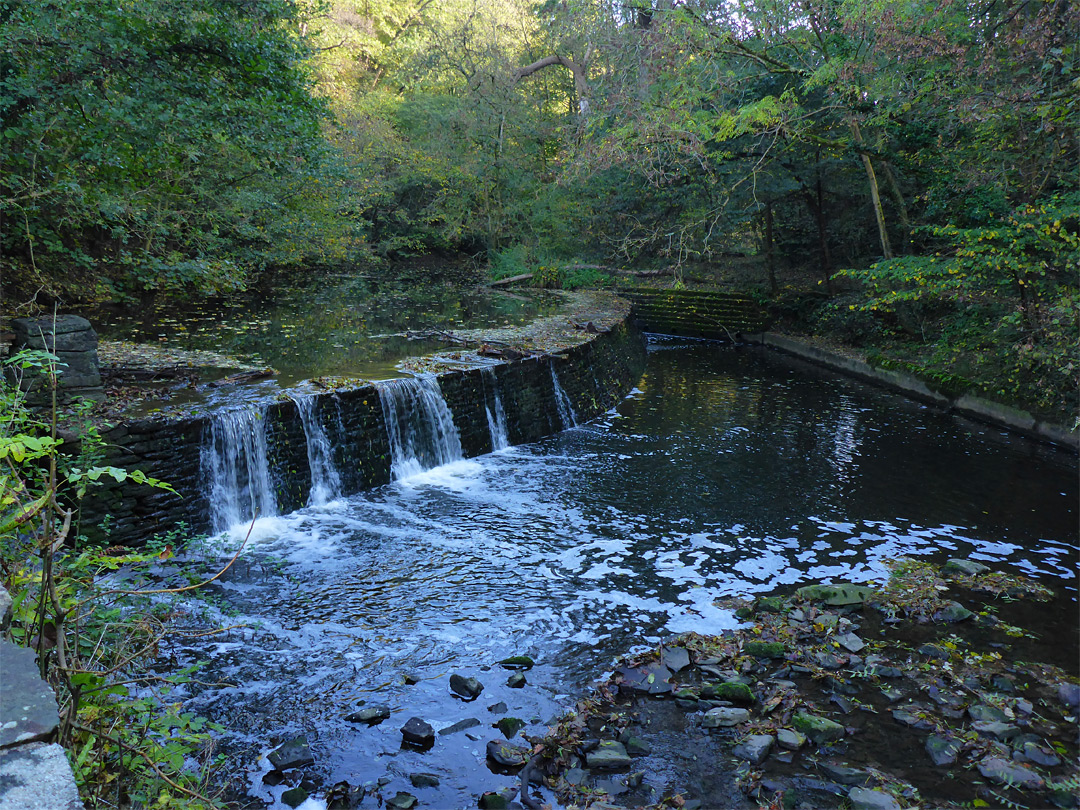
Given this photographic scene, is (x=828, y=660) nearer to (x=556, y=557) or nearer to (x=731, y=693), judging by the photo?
(x=731, y=693)

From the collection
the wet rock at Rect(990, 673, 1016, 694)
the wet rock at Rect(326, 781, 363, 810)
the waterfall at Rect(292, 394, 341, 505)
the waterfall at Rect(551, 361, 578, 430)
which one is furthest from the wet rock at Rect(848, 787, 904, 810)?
the waterfall at Rect(551, 361, 578, 430)

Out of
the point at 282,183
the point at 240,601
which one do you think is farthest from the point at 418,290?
the point at 240,601

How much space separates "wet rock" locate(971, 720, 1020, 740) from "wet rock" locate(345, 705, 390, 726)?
3.72 m

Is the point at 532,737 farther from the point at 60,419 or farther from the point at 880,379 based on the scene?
the point at 880,379

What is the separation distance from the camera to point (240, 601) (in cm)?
592

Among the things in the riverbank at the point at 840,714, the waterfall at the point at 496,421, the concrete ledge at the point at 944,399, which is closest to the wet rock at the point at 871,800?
the riverbank at the point at 840,714

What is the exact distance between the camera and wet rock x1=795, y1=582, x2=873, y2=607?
19.7 feet

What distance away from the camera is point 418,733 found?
4332 millimetres

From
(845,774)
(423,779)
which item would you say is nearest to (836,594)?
(845,774)

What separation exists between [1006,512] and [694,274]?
1597 centimetres

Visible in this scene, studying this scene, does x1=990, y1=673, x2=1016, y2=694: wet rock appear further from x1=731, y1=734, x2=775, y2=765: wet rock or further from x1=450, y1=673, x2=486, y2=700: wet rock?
x1=450, y1=673, x2=486, y2=700: wet rock

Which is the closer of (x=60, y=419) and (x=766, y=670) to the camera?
(x=766, y=670)

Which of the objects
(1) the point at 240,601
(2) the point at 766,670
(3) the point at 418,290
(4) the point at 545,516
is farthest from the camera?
(3) the point at 418,290

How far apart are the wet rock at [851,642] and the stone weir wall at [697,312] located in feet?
48.8
